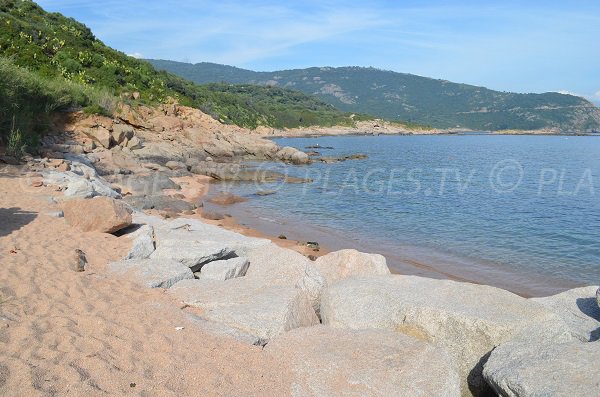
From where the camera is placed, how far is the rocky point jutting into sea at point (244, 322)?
4688 millimetres

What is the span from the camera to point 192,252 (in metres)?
8.77

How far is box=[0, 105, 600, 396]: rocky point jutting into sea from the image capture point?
15.4 ft

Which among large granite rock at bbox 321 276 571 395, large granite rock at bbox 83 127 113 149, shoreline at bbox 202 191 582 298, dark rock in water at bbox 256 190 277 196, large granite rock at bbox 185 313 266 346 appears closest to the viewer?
large granite rock at bbox 321 276 571 395

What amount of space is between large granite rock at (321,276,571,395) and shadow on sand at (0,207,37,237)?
22.4ft

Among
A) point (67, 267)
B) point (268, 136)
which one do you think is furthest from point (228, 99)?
point (67, 267)

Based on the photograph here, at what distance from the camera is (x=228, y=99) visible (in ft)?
302

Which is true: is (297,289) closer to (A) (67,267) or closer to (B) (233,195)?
(A) (67,267)

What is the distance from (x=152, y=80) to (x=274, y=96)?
103592 mm

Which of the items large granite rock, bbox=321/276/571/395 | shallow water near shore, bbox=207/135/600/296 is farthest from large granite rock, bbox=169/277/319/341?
shallow water near shore, bbox=207/135/600/296

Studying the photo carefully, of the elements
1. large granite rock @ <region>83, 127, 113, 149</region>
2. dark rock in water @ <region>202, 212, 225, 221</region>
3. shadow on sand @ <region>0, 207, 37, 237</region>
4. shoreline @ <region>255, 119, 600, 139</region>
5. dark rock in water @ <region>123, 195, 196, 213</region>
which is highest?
shoreline @ <region>255, 119, 600, 139</region>

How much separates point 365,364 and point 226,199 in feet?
60.5

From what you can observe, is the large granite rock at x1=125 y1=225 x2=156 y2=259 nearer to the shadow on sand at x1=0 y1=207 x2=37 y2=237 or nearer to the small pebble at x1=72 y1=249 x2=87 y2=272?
the small pebble at x1=72 y1=249 x2=87 y2=272

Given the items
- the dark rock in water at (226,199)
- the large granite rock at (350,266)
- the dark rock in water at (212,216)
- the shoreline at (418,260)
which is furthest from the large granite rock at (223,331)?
the dark rock in water at (226,199)

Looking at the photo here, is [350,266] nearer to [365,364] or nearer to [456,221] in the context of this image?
[365,364]
